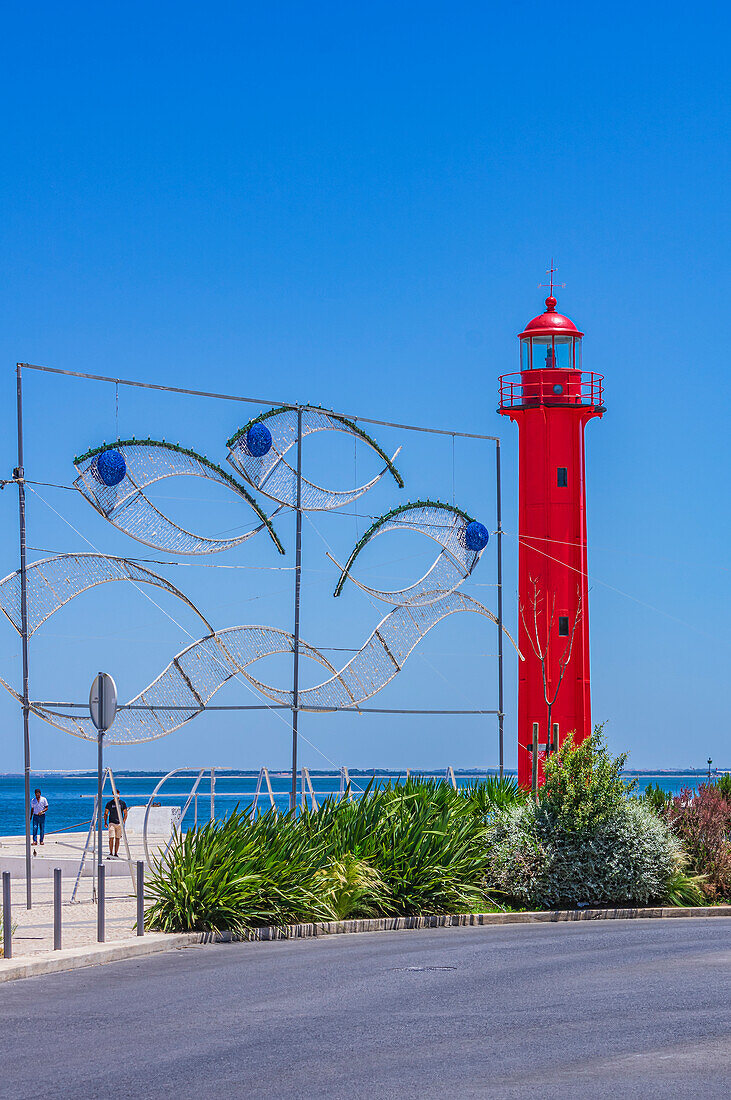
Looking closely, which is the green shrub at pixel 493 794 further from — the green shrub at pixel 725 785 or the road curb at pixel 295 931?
the green shrub at pixel 725 785

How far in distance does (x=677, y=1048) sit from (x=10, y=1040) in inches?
174

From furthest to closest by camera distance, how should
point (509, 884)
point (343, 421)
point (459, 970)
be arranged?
point (343, 421)
point (509, 884)
point (459, 970)

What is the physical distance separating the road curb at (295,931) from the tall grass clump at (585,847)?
0.96ft

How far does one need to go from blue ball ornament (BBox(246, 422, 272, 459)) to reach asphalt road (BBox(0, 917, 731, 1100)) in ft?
31.9

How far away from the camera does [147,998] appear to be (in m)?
11.2

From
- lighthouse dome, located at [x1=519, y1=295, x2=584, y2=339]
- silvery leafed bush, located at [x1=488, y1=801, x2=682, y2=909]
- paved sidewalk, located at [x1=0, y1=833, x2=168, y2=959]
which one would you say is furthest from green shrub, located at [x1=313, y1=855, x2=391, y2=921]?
lighthouse dome, located at [x1=519, y1=295, x2=584, y2=339]

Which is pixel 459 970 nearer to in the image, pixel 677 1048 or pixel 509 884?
pixel 677 1048

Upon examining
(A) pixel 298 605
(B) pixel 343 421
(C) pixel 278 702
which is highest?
(B) pixel 343 421

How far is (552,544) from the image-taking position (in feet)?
102

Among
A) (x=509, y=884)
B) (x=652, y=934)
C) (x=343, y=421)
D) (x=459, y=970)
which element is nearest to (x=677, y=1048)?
(x=459, y=970)

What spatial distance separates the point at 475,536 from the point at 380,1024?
17606 millimetres

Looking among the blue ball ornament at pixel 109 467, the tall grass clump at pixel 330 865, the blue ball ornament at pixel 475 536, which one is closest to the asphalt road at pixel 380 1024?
the tall grass clump at pixel 330 865

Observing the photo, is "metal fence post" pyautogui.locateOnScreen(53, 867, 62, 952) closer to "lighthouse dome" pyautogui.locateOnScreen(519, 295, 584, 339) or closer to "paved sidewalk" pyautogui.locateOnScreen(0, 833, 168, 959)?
"paved sidewalk" pyautogui.locateOnScreen(0, 833, 168, 959)

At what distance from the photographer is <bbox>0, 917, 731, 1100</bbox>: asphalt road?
8.05 m
